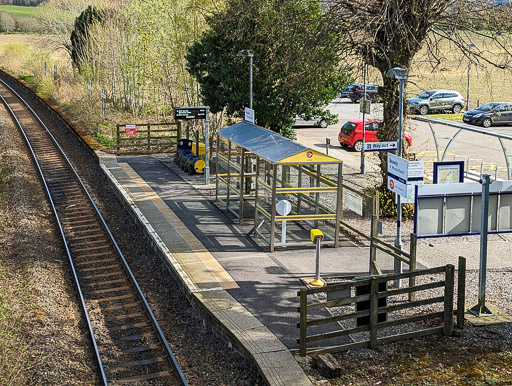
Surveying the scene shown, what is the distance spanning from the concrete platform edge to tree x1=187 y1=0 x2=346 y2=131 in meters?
9.65

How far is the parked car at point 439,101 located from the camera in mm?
43250

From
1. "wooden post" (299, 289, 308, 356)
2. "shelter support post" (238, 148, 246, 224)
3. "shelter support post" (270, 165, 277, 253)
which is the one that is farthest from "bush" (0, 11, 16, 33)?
"wooden post" (299, 289, 308, 356)

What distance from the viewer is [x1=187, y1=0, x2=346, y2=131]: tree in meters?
22.1

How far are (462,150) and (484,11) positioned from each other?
1281 cm

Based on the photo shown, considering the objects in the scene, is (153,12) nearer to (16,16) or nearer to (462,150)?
(462,150)

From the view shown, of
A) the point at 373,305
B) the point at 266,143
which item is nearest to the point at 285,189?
the point at 266,143

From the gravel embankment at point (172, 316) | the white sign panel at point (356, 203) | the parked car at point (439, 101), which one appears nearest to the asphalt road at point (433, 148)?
the parked car at point (439, 101)

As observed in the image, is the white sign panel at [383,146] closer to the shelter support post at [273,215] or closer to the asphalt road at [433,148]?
the shelter support post at [273,215]

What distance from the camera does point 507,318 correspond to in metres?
11.2

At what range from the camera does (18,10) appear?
367 feet

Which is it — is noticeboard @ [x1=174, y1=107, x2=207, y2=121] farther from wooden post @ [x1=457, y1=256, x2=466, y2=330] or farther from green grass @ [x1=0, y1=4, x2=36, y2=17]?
green grass @ [x1=0, y1=4, x2=36, y2=17]

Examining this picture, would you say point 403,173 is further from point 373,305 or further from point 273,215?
point 273,215

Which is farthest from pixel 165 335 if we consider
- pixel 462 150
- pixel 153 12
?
pixel 153 12

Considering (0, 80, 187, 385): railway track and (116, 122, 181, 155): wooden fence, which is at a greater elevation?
(116, 122, 181, 155): wooden fence
